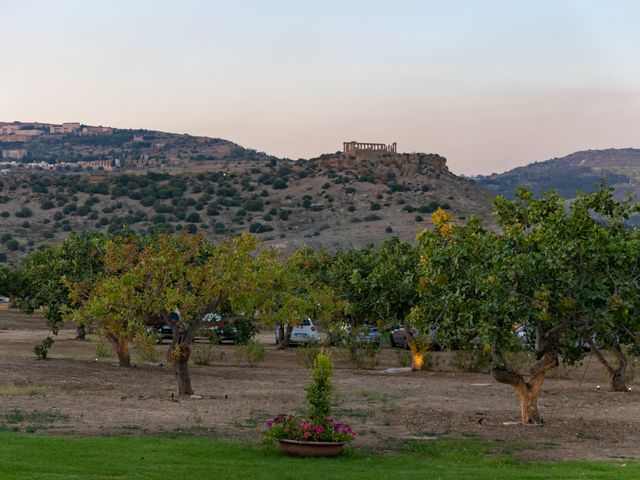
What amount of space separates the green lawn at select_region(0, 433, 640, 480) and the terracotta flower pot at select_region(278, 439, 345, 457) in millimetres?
233

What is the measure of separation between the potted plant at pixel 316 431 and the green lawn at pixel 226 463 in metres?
0.27

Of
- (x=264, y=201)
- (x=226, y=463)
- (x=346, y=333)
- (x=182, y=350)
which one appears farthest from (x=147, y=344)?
(x=264, y=201)

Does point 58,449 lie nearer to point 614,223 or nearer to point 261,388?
point 614,223

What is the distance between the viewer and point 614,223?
20859 mm

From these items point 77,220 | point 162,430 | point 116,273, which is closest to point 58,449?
point 162,430

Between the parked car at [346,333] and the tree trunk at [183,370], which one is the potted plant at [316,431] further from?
the parked car at [346,333]

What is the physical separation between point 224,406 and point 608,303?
9.38 metres

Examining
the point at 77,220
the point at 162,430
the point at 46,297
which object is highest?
the point at 77,220

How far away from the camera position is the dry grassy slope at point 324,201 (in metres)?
102

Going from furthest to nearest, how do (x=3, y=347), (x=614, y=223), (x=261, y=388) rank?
(x=3, y=347) < (x=261, y=388) < (x=614, y=223)

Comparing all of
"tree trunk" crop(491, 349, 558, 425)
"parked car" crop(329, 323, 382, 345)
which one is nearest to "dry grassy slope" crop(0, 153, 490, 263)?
"parked car" crop(329, 323, 382, 345)

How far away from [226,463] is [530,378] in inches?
340

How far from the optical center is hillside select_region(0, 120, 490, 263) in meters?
102

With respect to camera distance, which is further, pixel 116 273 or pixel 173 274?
pixel 116 273
